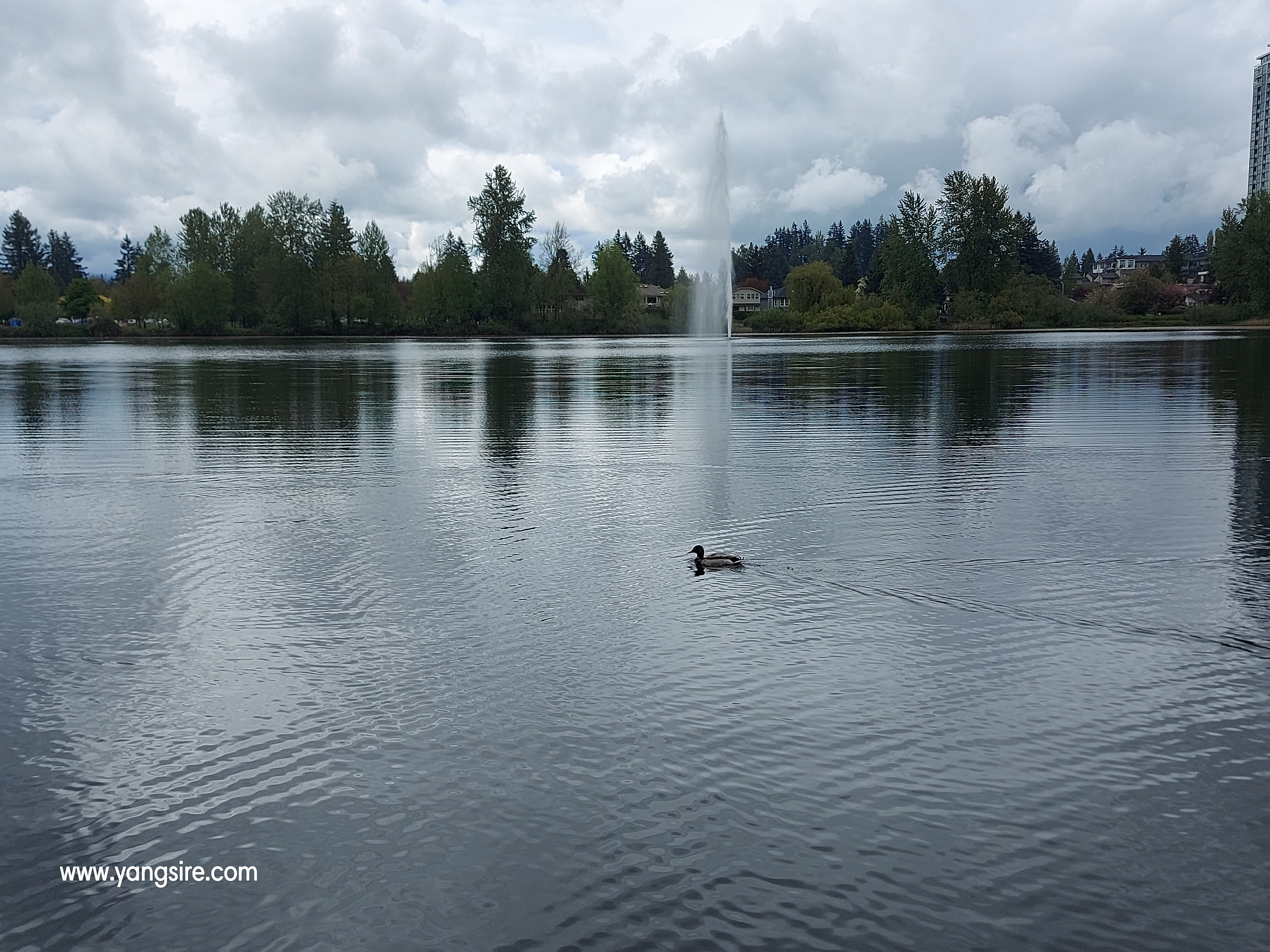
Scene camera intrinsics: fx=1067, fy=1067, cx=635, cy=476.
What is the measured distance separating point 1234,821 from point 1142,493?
12.8m

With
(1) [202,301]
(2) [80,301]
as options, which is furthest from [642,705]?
(2) [80,301]

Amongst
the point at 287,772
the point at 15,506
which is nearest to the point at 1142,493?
the point at 287,772

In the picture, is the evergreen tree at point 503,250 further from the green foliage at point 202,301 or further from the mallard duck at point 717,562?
the mallard duck at point 717,562

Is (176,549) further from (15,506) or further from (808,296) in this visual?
(808,296)

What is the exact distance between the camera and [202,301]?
148750mm

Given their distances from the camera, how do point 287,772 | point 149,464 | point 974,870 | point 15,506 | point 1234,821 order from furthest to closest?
point 149,464
point 15,506
point 287,772
point 1234,821
point 974,870

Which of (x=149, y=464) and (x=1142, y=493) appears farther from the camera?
(x=149, y=464)

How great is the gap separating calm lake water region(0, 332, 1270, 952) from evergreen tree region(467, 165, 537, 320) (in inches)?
5344

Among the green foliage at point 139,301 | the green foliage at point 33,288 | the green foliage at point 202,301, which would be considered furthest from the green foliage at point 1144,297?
the green foliage at point 33,288

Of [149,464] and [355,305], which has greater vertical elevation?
[355,305]

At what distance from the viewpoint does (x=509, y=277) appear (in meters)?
156

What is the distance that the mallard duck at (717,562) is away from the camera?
1402 cm

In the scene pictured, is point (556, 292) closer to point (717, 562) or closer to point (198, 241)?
point (198, 241)

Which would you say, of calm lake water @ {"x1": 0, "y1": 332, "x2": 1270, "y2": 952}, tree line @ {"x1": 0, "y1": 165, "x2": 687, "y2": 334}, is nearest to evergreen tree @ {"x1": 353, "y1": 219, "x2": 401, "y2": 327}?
tree line @ {"x1": 0, "y1": 165, "x2": 687, "y2": 334}
